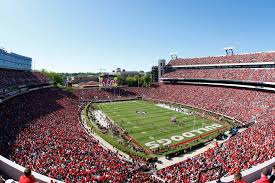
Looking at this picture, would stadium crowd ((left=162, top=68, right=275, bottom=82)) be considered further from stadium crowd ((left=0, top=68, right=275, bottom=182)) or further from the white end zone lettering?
the white end zone lettering

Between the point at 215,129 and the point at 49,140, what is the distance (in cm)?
2913

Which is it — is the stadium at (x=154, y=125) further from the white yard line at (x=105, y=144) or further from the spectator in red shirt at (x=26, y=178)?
the spectator in red shirt at (x=26, y=178)

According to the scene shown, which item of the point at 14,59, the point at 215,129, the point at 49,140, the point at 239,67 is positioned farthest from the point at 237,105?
the point at 14,59

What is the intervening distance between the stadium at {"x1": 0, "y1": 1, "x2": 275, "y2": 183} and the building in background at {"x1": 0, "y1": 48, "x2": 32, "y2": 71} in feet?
0.85

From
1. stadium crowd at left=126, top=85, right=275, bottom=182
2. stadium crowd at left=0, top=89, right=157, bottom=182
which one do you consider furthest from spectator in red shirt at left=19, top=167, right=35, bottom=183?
stadium crowd at left=0, top=89, right=157, bottom=182

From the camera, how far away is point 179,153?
3272 centimetres

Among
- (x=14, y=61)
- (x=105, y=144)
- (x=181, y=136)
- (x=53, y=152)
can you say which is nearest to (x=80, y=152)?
(x=53, y=152)

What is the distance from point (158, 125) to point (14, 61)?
41.1 m

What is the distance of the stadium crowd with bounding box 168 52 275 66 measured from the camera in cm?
6214

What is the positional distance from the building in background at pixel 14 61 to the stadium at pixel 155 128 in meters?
0.26

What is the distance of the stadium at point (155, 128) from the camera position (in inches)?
784

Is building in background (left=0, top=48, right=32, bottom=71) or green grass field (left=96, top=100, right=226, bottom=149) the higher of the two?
building in background (left=0, top=48, right=32, bottom=71)

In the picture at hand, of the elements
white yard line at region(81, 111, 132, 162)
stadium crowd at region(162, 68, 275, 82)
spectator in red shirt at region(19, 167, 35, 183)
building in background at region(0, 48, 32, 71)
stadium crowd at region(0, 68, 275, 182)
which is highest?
building in background at region(0, 48, 32, 71)

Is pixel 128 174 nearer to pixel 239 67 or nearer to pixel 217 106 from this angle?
pixel 217 106
